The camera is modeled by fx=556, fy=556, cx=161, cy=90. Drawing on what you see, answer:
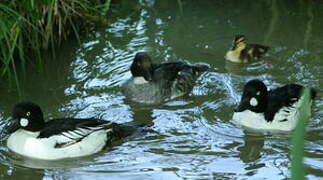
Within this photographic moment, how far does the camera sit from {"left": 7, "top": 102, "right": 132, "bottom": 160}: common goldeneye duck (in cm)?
455

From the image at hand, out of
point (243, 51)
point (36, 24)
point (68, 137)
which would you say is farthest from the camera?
point (243, 51)

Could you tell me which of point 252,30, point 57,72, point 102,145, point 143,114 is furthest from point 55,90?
point 252,30

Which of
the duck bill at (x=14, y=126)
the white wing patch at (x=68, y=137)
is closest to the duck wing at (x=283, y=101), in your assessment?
the white wing patch at (x=68, y=137)

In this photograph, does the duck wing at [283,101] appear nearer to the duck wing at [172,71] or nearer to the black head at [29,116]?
the duck wing at [172,71]

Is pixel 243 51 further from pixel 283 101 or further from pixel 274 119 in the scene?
pixel 274 119

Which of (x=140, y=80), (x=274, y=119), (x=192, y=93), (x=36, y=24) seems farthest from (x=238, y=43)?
(x=36, y=24)

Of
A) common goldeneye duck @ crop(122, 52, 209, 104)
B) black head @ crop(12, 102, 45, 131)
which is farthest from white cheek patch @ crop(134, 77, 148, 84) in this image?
black head @ crop(12, 102, 45, 131)

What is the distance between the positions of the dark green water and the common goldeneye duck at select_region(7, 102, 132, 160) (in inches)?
3.4

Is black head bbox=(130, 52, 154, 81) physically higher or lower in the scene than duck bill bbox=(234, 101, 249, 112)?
higher

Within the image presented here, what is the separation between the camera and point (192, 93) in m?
6.08

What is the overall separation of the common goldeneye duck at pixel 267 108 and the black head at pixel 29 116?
1.81 meters

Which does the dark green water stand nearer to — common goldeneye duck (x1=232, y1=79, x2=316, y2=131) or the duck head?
common goldeneye duck (x1=232, y1=79, x2=316, y2=131)

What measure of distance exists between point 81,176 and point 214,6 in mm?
5084

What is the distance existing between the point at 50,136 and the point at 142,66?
176cm
